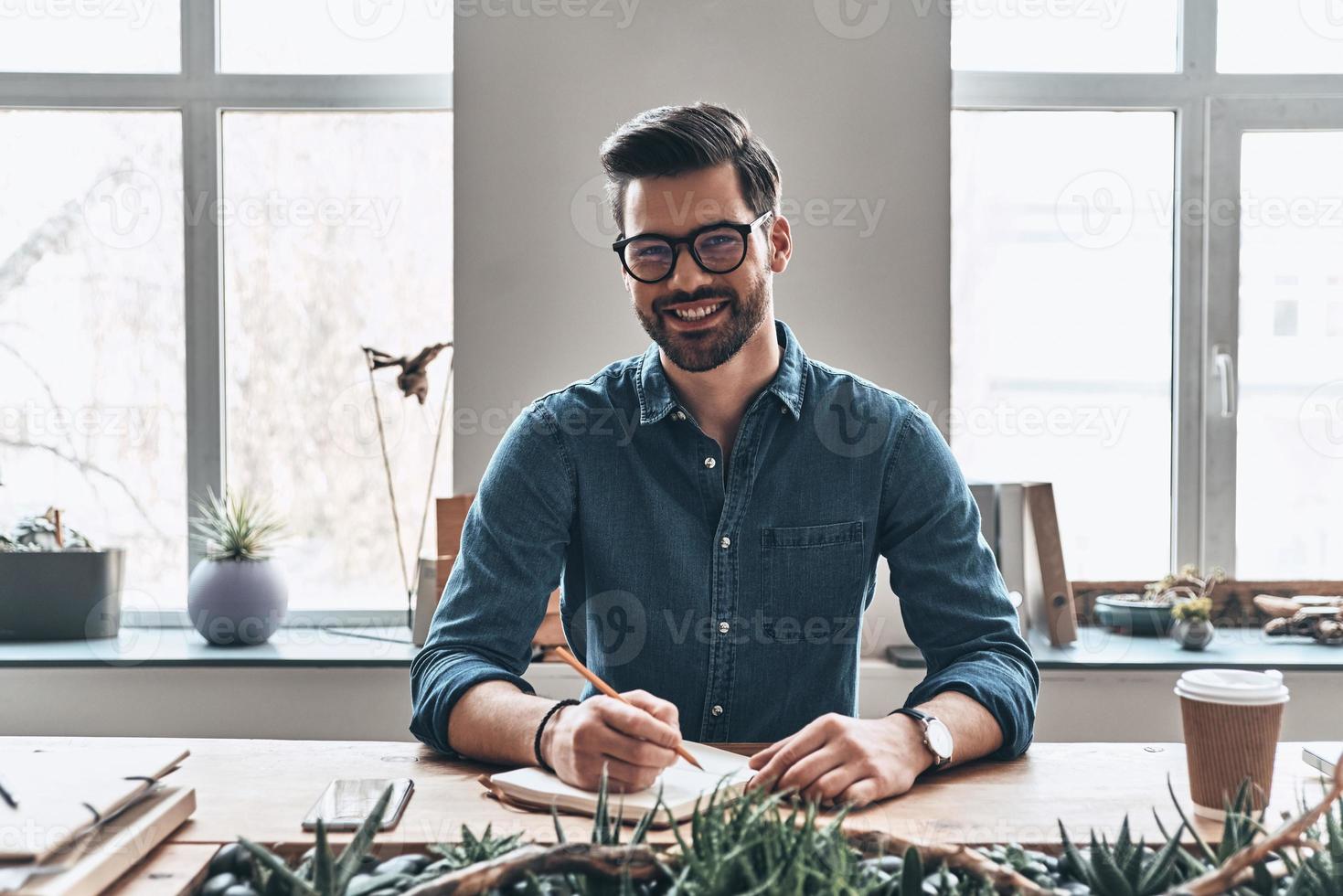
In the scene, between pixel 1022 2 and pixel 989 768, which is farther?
pixel 1022 2

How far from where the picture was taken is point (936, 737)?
1.20 m

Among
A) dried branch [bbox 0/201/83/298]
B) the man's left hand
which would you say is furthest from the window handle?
dried branch [bbox 0/201/83/298]

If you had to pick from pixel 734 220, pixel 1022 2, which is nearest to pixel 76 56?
pixel 734 220

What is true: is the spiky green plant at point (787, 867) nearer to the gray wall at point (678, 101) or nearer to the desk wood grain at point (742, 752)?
the desk wood grain at point (742, 752)

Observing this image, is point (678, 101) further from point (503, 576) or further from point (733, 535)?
point (503, 576)

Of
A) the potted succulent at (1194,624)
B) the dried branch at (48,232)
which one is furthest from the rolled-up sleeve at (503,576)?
the dried branch at (48,232)

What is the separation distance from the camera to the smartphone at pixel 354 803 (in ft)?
3.30

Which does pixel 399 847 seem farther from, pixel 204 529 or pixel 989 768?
pixel 204 529

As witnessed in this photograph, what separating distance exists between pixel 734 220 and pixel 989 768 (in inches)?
32.5

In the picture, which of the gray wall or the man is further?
the gray wall

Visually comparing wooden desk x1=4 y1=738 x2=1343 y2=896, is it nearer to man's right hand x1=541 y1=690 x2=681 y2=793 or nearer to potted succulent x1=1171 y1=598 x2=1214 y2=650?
man's right hand x1=541 y1=690 x2=681 y2=793

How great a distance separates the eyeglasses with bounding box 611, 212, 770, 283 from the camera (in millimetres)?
1538

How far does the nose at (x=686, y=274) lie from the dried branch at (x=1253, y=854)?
1.00 m

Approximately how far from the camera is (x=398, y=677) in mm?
2447
